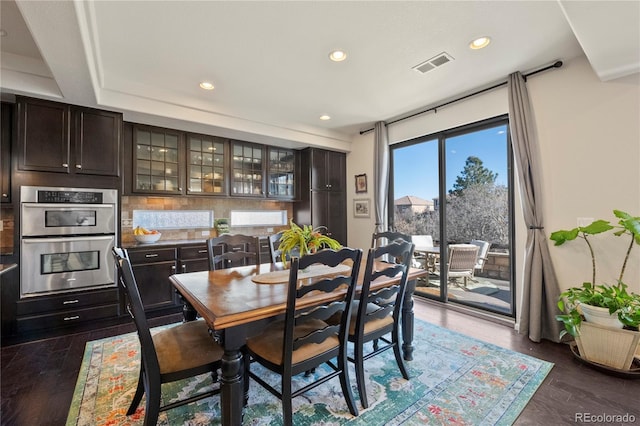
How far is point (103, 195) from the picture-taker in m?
3.19

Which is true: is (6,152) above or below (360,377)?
above

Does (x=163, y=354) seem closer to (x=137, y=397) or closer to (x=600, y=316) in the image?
(x=137, y=397)

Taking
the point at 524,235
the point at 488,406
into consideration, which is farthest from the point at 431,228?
the point at 488,406

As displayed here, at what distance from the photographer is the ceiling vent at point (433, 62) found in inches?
104

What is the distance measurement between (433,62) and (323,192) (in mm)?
2696

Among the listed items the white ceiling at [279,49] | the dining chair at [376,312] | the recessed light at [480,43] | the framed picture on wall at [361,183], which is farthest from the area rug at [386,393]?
the framed picture on wall at [361,183]

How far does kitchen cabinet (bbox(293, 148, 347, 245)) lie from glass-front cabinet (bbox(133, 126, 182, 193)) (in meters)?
1.98

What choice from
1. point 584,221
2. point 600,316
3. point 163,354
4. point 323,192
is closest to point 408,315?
point 600,316

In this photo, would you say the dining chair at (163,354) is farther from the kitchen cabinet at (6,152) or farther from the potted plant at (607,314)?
the potted plant at (607,314)

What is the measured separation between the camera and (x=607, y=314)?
2193 millimetres

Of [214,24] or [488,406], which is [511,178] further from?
[214,24]

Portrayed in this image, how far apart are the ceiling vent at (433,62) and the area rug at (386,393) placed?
2.73m

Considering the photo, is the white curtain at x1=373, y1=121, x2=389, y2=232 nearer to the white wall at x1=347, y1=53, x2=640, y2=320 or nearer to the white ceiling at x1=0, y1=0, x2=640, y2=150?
the white ceiling at x1=0, y1=0, x2=640, y2=150

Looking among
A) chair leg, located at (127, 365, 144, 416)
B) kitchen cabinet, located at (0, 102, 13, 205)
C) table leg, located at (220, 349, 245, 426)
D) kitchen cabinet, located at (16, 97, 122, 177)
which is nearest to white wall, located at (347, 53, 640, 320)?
table leg, located at (220, 349, 245, 426)
